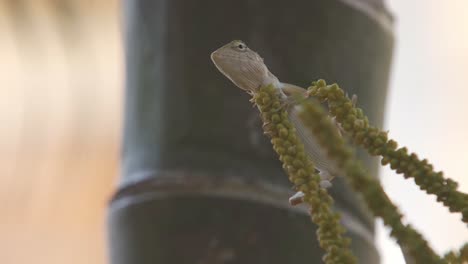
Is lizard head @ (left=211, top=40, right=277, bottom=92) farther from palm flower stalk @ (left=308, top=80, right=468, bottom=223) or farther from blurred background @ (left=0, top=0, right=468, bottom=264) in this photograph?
blurred background @ (left=0, top=0, right=468, bottom=264)

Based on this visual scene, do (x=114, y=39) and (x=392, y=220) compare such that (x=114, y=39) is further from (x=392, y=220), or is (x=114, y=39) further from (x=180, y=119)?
(x=392, y=220)

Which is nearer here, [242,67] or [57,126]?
[242,67]

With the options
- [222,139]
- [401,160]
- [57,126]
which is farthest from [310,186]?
[57,126]

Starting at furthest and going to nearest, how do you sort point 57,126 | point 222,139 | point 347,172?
point 57,126 < point 222,139 < point 347,172

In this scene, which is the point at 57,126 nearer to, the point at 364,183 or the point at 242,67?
the point at 242,67

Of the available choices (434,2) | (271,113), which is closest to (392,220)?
(271,113)

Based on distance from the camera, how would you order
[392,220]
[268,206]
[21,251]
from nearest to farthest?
[392,220] < [268,206] < [21,251]

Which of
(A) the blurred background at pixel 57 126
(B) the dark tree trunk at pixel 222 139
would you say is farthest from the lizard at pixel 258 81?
(A) the blurred background at pixel 57 126

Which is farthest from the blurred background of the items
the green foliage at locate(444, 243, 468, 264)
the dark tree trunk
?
the green foliage at locate(444, 243, 468, 264)
